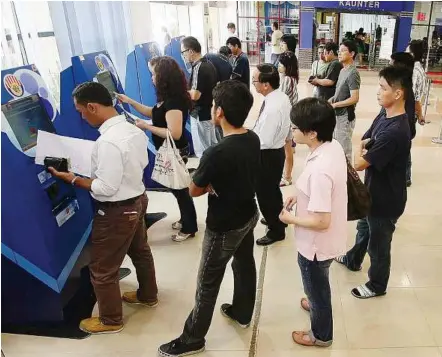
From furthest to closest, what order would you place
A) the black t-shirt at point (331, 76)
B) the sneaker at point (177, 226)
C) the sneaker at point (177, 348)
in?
1. the black t-shirt at point (331, 76)
2. the sneaker at point (177, 226)
3. the sneaker at point (177, 348)

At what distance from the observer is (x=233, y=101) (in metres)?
1.66

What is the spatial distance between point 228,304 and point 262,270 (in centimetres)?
50

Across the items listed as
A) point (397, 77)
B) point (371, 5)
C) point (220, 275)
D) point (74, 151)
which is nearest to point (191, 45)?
point (74, 151)

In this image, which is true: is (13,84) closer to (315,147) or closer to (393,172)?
(315,147)

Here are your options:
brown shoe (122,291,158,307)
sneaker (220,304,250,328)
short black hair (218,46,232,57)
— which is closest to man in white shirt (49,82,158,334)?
brown shoe (122,291,158,307)

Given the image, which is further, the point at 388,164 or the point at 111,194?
the point at 388,164

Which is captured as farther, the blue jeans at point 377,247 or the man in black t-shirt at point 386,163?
the blue jeans at point 377,247

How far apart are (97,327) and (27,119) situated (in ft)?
4.04

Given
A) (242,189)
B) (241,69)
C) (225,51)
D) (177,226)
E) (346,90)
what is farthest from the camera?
(225,51)

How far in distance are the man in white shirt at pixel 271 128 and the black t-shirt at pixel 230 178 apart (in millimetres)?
966

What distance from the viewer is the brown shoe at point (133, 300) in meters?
2.49

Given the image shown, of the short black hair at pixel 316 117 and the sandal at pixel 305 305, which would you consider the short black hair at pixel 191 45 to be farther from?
the sandal at pixel 305 305

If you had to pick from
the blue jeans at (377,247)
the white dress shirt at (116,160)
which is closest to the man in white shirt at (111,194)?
the white dress shirt at (116,160)

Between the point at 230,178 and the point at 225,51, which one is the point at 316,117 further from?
the point at 225,51
